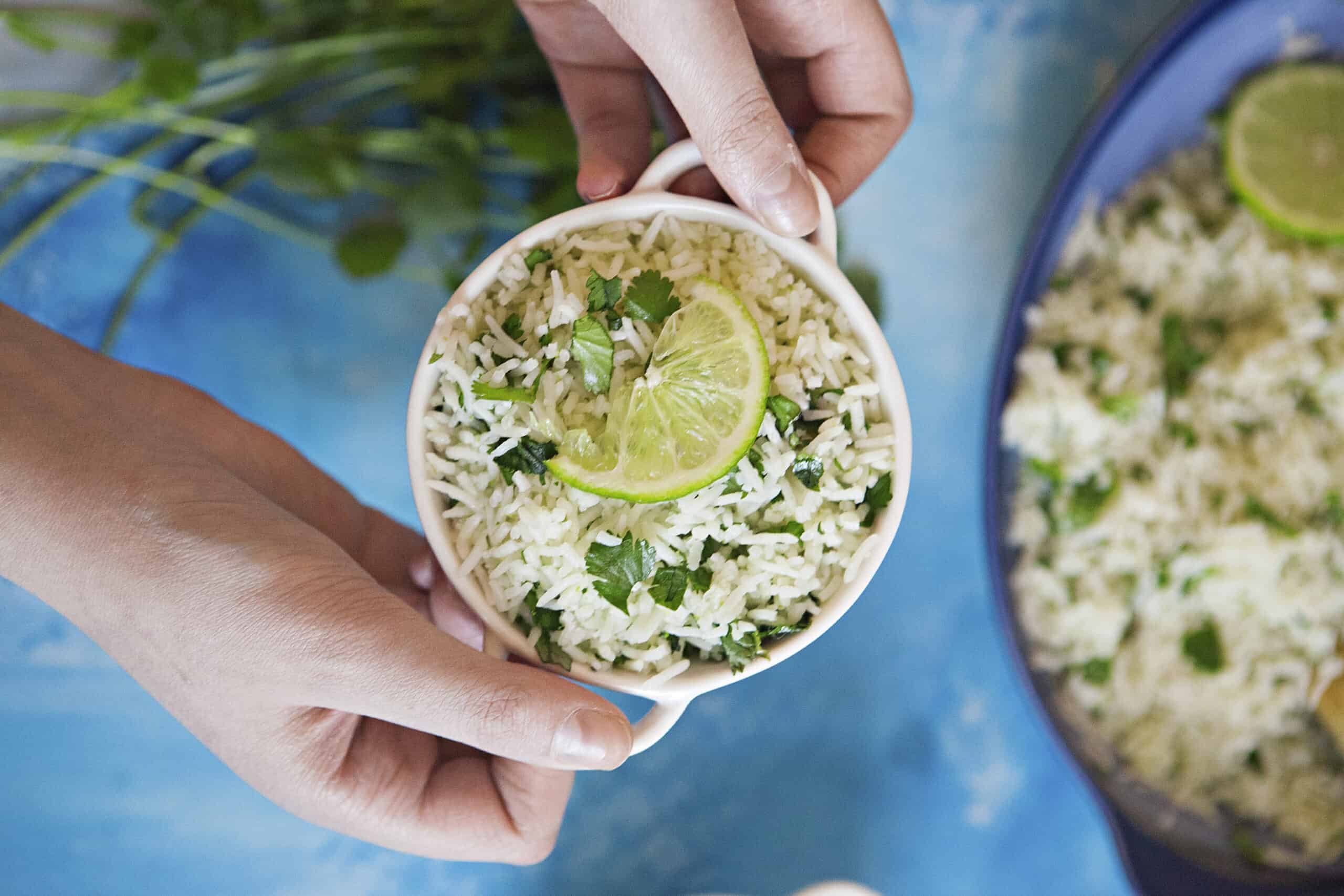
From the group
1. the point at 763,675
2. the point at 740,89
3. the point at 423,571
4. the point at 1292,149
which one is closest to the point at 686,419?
the point at 740,89

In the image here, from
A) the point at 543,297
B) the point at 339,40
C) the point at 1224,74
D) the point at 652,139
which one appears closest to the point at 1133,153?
the point at 1224,74

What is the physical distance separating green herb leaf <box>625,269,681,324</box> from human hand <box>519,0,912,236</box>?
0.12 meters

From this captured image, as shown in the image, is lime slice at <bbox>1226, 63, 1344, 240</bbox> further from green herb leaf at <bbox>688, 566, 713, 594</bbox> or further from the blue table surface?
green herb leaf at <bbox>688, 566, 713, 594</bbox>

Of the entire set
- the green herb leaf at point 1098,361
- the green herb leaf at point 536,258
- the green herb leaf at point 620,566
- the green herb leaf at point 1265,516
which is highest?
the green herb leaf at point 536,258

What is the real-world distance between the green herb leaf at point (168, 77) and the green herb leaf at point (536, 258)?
0.75m

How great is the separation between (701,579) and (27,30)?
1.30 meters

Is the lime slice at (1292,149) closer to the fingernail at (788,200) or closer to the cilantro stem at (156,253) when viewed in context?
the fingernail at (788,200)

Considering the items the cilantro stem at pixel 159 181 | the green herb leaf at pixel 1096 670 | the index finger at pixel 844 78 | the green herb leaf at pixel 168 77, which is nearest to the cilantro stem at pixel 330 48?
the green herb leaf at pixel 168 77

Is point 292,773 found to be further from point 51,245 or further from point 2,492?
point 51,245

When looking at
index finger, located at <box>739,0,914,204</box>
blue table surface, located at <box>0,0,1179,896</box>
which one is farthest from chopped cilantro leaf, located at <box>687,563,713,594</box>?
blue table surface, located at <box>0,0,1179,896</box>

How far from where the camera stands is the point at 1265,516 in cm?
134

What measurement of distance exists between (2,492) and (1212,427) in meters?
1.52

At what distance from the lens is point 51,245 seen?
4.61 feet

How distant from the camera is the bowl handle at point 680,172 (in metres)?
0.91
